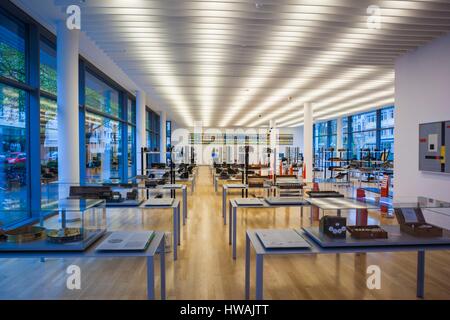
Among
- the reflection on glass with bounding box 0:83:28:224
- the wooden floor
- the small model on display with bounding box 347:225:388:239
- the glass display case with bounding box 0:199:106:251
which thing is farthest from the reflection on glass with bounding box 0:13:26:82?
the small model on display with bounding box 347:225:388:239

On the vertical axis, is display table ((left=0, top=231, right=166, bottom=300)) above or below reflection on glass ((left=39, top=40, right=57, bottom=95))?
below

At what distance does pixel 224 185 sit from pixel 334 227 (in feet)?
12.5

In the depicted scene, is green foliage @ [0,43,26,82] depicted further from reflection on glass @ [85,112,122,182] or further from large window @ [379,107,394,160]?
large window @ [379,107,394,160]

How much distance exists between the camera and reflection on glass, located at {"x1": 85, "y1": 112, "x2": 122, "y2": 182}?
298 inches

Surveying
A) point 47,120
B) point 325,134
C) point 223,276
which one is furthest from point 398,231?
point 325,134

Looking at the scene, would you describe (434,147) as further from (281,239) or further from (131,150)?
(131,150)

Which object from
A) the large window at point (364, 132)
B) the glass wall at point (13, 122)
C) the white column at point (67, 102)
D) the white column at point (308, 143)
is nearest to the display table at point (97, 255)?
the glass wall at point (13, 122)

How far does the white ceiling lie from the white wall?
0.27 meters

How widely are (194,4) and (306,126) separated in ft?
29.3

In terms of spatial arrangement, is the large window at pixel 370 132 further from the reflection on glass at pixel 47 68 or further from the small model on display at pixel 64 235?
the small model on display at pixel 64 235

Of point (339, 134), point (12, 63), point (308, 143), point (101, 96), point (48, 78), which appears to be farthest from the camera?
point (339, 134)

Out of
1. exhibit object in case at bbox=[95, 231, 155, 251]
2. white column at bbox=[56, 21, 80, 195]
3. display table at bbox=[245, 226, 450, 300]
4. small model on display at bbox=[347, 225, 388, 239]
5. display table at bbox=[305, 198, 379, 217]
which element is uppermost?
white column at bbox=[56, 21, 80, 195]

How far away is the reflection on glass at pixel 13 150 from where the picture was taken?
4637mm

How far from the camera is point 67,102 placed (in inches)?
199
